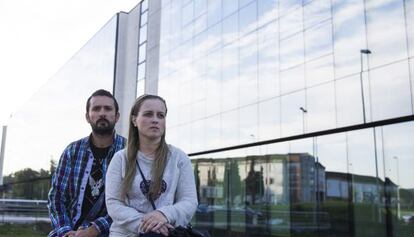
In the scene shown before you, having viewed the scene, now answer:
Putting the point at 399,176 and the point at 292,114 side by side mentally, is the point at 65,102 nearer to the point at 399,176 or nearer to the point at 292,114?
the point at 292,114

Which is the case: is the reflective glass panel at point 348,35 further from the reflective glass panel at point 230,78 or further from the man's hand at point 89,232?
Result: the man's hand at point 89,232

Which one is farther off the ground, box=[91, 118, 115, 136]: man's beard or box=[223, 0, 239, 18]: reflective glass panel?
box=[223, 0, 239, 18]: reflective glass panel

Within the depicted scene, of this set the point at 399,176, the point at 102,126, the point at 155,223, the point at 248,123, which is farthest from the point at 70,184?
the point at 248,123

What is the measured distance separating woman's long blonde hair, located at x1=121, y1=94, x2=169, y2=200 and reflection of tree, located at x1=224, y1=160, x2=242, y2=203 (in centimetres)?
1537

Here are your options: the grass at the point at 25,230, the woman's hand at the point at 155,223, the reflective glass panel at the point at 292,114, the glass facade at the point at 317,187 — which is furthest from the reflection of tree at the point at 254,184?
the woman's hand at the point at 155,223

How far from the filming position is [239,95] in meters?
19.3

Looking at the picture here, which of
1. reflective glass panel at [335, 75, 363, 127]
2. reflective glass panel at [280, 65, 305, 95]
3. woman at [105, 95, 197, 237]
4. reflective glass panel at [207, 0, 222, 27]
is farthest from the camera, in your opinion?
reflective glass panel at [207, 0, 222, 27]

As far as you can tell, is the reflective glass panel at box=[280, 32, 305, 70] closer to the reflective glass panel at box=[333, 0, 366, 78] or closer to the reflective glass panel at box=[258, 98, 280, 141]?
the reflective glass panel at box=[258, 98, 280, 141]

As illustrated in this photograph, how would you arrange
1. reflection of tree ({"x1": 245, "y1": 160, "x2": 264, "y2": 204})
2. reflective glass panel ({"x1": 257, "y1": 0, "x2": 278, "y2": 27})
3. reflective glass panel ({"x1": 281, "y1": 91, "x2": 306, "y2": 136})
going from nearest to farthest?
reflective glass panel ({"x1": 281, "y1": 91, "x2": 306, "y2": 136})
reflection of tree ({"x1": 245, "y1": 160, "x2": 264, "y2": 204})
reflective glass panel ({"x1": 257, "y1": 0, "x2": 278, "y2": 27})

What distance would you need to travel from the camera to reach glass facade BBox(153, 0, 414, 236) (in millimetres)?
12477

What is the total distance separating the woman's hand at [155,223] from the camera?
7.63 ft

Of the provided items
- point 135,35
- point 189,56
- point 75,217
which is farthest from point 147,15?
point 75,217

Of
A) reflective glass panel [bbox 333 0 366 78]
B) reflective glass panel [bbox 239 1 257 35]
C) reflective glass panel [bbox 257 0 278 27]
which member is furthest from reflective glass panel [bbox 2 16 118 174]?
reflective glass panel [bbox 333 0 366 78]

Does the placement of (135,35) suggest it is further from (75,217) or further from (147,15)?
(75,217)
